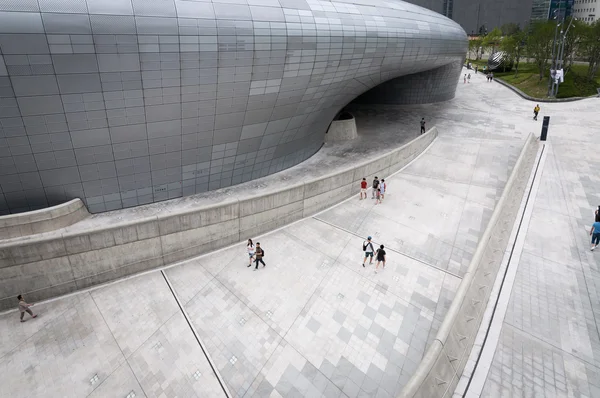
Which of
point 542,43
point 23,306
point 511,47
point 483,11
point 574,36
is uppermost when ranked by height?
point 483,11

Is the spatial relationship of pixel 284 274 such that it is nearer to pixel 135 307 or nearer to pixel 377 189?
pixel 135 307

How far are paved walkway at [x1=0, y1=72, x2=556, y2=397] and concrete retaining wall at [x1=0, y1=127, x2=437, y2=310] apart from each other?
483mm

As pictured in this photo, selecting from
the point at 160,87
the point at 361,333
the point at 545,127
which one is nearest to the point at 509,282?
the point at 361,333

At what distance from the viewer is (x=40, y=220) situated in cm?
1277

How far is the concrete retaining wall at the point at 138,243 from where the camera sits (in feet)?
35.7

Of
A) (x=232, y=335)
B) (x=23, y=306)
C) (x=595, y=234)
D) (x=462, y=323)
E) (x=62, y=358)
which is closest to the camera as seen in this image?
(x=462, y=323)

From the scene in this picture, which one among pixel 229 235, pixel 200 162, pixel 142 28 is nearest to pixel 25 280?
pixel 229 235

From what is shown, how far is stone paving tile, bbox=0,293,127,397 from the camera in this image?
28.5 feet

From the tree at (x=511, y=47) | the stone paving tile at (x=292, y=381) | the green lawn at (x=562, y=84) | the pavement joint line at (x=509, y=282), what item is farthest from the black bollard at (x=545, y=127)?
the tree at (x=511, y=47)

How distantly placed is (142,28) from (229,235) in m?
8.13

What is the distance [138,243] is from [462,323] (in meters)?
10.5

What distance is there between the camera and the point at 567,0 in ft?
315

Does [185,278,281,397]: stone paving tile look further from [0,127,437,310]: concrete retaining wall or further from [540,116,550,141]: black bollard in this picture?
[540,116,550,141]: black bollard

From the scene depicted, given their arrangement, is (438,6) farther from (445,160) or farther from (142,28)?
(142,28)
